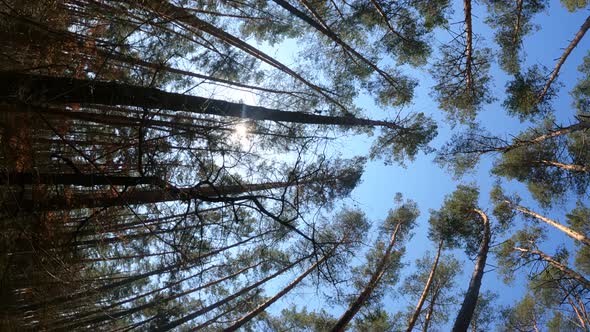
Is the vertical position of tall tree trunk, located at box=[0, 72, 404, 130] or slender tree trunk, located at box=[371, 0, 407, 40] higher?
slender tree trunk, located at box=[371, 0, 407, 40]

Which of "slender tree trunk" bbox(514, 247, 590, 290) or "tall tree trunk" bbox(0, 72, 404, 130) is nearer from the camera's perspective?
"tall tree trunk" bbox(0, 72, 404, 130)

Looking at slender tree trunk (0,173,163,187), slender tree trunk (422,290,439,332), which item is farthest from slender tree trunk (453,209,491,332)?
slender tree trunk (0,173,163,187)

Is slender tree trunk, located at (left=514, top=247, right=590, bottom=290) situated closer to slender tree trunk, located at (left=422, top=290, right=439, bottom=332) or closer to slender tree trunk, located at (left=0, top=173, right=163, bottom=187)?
slender tree trunk, located at (left=422, top=290, right=439, bottom=332)

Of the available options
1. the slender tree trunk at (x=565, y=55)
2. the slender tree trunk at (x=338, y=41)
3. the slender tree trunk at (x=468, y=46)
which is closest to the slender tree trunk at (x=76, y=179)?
the slender tree trunk at (x=338, y=41)

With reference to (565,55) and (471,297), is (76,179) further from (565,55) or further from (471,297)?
(565,55)

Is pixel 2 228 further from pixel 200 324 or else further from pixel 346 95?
pixel 346 95

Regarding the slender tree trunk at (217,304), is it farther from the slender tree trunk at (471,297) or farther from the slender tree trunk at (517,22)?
the slender tree trunk at (517,22)

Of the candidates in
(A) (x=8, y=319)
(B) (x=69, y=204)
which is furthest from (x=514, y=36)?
(A) (x=8, y=319)

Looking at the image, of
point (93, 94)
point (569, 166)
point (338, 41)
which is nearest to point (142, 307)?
point (93, 94)

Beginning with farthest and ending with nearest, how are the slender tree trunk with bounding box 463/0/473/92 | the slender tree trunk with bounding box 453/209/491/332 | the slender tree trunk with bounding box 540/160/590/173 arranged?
the slender tree trunk with bounding box 540/160/590/173
the slender tree trunk with bounding box 463/0/473/92
the slender tree trunk with bounding box 453/209/491/332

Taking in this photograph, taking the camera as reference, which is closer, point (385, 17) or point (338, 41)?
point (385, 17)

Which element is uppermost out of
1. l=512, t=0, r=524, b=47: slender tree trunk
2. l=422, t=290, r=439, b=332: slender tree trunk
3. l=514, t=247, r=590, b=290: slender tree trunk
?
l=512, t=0, r=524, b=47: slender tree trunk

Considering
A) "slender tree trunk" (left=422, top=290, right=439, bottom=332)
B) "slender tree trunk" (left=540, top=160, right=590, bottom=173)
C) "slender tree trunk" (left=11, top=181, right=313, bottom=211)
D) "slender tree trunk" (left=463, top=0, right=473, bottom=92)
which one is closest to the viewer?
"slender tree trunk" (left=11, top=181, right=313, bottom=211)

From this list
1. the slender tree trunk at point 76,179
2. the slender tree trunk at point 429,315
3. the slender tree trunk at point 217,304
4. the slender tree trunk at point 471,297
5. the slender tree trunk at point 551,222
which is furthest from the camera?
the slender tree trunk at point 429,315
